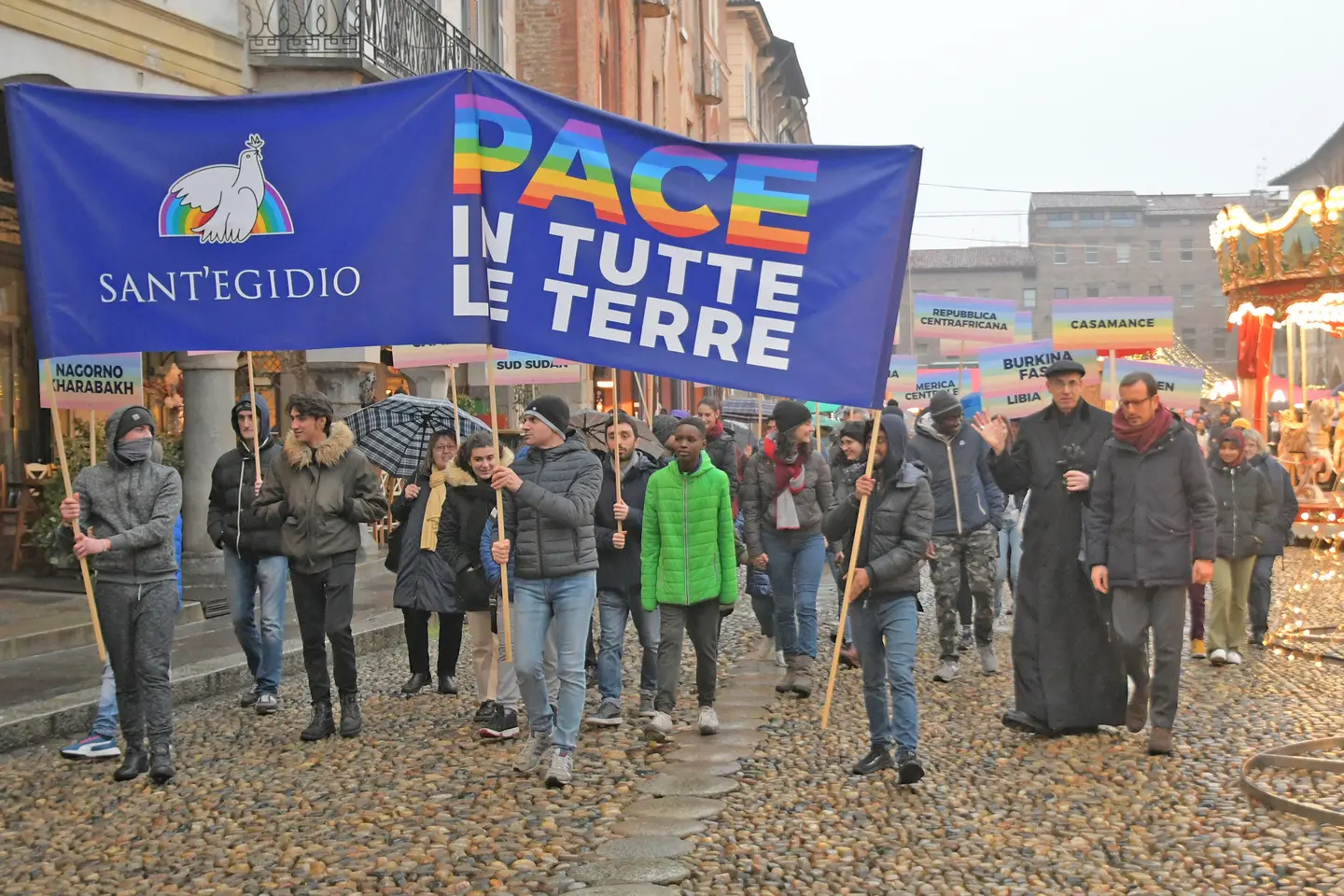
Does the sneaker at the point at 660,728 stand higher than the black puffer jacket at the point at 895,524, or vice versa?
the black puffer jacket at the point at 895,524

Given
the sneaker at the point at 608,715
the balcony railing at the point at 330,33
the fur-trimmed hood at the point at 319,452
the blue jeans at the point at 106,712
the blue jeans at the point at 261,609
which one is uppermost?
the balcony railing at the point at 330,33

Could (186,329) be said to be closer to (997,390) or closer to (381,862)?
(381,862)

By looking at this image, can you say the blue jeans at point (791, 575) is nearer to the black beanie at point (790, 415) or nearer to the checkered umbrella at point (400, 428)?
the black beanie at point (790, 415)

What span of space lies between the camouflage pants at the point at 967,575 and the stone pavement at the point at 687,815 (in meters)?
1.41

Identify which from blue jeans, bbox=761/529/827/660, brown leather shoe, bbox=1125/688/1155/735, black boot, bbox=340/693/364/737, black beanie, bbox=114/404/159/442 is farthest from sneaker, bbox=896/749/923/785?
black beanie, bbox=114/404/159/442

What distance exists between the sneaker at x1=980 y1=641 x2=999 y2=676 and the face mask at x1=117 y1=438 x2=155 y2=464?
19.3 feet

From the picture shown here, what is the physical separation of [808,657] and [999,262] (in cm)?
10159

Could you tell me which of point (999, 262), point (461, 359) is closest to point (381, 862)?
point (461, 359)

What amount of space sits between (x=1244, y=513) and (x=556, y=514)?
6522mm

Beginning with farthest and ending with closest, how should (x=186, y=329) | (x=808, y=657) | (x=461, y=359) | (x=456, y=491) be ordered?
(x=461, y=359) → (x=808, y=657) → (x=456, y=491) → (x=186, y=329)

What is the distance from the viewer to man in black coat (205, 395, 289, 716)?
9.70 m

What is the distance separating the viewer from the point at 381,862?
6.25 metres

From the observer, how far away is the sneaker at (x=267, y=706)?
970 centimetres

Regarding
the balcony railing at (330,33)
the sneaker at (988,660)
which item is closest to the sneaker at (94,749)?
the sneaker at (988,660)
